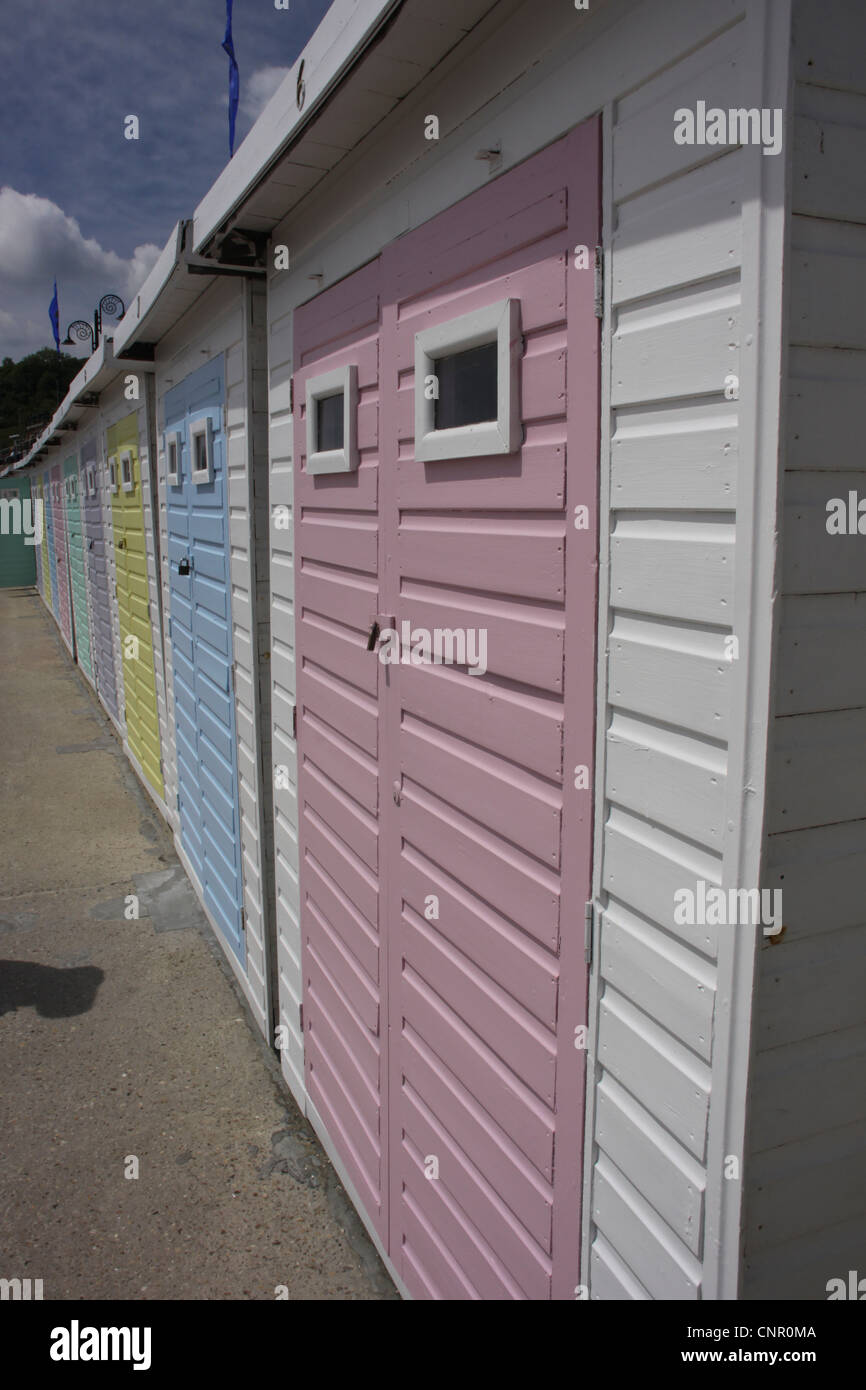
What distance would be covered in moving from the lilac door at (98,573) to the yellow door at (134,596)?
1.18 meters

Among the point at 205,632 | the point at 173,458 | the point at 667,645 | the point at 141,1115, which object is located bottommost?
the point at 141,1115

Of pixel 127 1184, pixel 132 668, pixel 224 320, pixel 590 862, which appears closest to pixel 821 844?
pixel 590 862

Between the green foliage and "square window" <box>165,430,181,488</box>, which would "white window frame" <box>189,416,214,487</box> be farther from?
the green foliage

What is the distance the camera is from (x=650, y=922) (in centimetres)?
206

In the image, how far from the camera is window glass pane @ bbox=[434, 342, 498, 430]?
8.23 feet

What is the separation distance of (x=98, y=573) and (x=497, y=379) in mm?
11432

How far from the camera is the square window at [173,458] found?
647 cm

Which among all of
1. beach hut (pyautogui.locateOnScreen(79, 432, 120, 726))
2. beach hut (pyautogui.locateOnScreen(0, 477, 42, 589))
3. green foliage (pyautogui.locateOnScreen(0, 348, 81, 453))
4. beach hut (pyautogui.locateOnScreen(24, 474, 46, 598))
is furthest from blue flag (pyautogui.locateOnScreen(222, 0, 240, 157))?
green foliage (pyautogui.locateOnScreen(0, 348, 81, 453))

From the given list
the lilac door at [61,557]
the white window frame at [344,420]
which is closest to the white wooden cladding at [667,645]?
the white window frame at [344,420]

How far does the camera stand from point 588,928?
2246mm

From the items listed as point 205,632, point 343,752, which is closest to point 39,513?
point 205,632

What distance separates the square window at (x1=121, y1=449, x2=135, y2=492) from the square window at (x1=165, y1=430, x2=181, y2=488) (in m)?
2.07

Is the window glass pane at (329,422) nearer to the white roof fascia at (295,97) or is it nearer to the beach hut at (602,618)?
the beach hut at (602,618)

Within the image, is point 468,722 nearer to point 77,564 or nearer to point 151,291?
point 151,291
